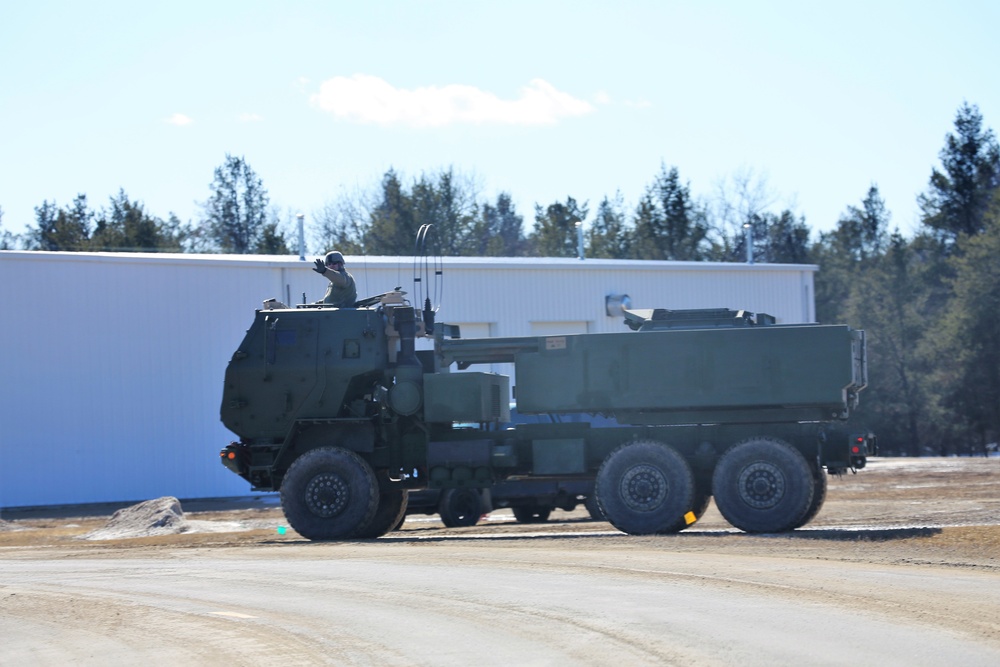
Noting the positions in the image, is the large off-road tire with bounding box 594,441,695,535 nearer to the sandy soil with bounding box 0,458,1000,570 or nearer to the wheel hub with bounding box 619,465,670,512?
the wheel hub with bounding box 619,465,670,512

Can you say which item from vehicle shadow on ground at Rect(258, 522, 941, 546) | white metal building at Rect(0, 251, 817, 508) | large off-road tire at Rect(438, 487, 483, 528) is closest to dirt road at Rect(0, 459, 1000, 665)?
vehicle shadow on ground at Rect(258, 522, 941, 546)

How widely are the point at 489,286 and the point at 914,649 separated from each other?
80.7ft

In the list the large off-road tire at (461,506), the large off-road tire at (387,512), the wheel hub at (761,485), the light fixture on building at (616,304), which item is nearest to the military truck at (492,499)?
the large off-road tire at (461,506)

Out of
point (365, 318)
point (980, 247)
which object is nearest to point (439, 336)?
point (365, 318)

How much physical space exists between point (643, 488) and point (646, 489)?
0.12 ft

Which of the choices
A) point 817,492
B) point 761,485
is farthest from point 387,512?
point 817,492

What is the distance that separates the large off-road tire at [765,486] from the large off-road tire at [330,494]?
13.7 feet

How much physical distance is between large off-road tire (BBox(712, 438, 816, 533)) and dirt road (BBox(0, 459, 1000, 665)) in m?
0.38

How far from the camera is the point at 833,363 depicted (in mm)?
14945

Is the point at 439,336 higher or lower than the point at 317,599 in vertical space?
higher

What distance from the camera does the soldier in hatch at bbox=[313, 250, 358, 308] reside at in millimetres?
16281

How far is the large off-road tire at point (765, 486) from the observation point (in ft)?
48.8

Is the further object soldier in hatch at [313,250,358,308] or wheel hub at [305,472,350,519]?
soldier in hatch at [313,250,358,308]

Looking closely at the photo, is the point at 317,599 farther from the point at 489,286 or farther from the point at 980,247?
the point at 980,247
